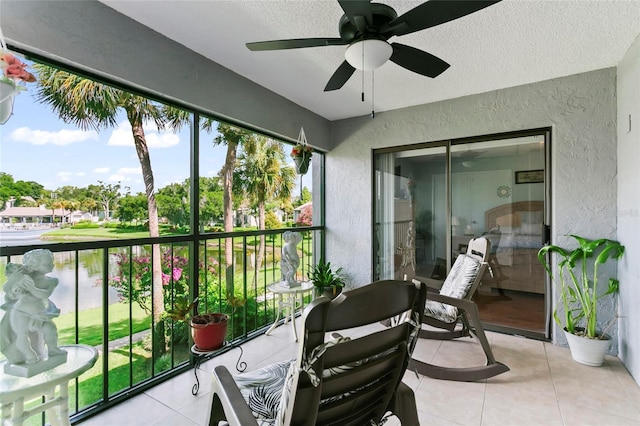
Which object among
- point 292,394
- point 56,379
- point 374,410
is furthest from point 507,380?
point 56,379

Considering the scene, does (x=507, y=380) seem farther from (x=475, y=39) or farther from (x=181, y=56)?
(x=181, y=56)

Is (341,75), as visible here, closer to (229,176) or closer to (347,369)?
(229,176)

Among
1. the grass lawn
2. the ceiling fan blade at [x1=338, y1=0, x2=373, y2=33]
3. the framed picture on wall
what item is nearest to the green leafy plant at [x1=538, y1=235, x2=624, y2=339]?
the framed picture on wall

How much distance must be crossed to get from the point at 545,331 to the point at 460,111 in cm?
240

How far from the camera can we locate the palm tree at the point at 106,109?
1839mm

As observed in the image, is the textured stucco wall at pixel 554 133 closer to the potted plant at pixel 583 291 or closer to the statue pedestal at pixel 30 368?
the potted plant at pixel 583 291

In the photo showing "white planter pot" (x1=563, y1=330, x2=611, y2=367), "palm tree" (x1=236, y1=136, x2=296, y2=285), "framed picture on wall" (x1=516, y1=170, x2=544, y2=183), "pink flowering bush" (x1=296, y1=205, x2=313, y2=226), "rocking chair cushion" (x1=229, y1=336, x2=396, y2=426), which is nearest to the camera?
"rocking chair cushion" (x1=229, y1=336, x2=396, y2=426)

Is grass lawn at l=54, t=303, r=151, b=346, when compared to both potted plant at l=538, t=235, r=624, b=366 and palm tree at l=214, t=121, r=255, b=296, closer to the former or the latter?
palm tree at l=214, t=121, r=255, b=296

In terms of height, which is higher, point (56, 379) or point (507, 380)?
point (56, 379)

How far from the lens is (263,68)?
2707 mm

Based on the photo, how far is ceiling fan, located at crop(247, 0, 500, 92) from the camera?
1.36 meters

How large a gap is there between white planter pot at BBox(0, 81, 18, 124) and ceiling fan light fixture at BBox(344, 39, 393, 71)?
5.03 feet

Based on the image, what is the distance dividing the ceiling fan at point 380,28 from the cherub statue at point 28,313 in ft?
5.13

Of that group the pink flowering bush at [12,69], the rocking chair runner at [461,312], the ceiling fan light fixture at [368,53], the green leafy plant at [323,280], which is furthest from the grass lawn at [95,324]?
the ceiling fan light fixture at [368,53]
